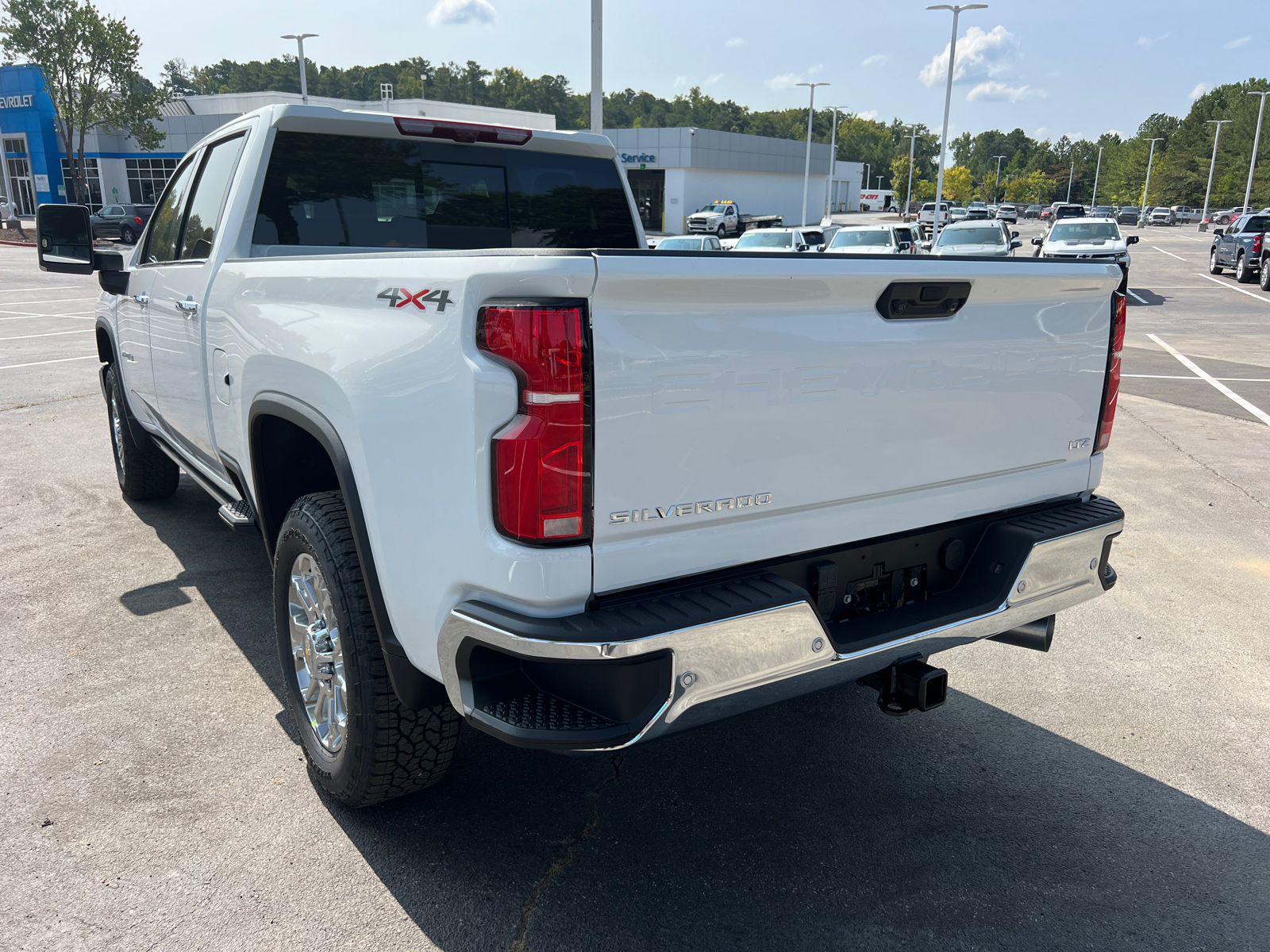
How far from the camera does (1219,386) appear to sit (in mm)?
11781

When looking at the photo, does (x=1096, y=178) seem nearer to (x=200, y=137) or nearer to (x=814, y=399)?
(x=200, y=137)

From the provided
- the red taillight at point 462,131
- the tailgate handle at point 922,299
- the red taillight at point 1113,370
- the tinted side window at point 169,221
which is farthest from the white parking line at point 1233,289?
the tinted side window at point 169,221

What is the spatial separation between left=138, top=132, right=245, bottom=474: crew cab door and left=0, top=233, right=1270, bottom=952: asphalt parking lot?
0.95 meters

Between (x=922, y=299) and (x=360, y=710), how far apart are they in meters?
1.93

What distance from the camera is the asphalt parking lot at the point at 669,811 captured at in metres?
2.58

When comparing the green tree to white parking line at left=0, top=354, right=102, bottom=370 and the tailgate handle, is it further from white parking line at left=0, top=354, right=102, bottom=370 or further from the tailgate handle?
the tailgate handle

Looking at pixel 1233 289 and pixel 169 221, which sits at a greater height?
pixel 169 221

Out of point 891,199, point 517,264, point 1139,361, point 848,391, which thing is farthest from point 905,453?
point 891,199

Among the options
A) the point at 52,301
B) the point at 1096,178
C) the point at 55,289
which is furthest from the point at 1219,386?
the point at 1096,178

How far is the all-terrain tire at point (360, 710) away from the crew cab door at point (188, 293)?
1308 millimetres

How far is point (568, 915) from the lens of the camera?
8.50ft

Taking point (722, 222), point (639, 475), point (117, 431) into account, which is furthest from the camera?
point (722, 222)

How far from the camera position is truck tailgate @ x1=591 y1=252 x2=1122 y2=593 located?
6.89 feet

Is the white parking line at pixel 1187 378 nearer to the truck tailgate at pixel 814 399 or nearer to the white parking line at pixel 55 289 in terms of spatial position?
the truck tailgate at pixel 814 399
